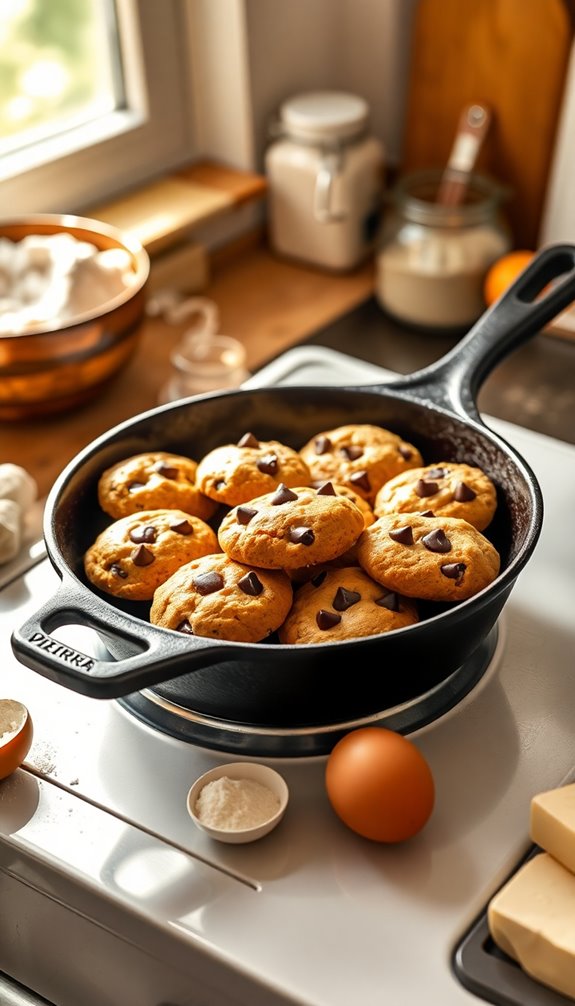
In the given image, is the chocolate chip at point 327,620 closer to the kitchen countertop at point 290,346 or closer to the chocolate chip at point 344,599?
the chocolate chip at point 344,599

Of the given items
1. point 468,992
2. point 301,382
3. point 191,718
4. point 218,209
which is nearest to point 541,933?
point 468,992

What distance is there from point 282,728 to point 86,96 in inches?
45.2

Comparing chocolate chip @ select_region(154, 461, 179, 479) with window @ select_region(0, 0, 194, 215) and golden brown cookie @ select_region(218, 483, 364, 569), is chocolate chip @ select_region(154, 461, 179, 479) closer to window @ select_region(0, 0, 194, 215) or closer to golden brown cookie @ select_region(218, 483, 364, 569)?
golden brown cookie @ select_region(218, 483, 364, 569)

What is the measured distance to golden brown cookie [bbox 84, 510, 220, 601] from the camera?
88cm

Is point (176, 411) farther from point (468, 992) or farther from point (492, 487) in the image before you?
point (468, 992)

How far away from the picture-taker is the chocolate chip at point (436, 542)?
835 mm

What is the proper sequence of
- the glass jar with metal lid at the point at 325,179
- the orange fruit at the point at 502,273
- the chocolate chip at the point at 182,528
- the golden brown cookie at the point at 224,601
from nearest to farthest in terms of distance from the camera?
the golden brown cookie at the point at 224,601 < the chocolate chip at the point at 182,528 < the orange fruit at the point at 502,273 < the glass jar with metal lid at the point at 325,179

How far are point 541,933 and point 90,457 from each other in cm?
54

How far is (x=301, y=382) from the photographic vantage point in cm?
129

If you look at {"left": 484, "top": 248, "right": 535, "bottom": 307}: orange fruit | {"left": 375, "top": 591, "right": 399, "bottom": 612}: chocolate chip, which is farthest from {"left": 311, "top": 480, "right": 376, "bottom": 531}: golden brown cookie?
{"left": 484, "top": 248, "right": 535, "bottom": 307}: orange fruit

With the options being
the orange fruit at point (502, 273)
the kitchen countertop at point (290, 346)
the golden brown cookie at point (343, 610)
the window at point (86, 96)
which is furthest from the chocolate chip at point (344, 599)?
the window at point (86, 96)

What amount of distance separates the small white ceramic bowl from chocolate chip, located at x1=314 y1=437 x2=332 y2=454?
1.04 ft

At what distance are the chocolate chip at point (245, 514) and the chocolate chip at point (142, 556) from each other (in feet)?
0.26

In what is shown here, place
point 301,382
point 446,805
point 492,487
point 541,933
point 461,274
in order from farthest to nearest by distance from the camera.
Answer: point 461,274 < point 301,382 < point 492,487 < point 446,805 < point 541,933
